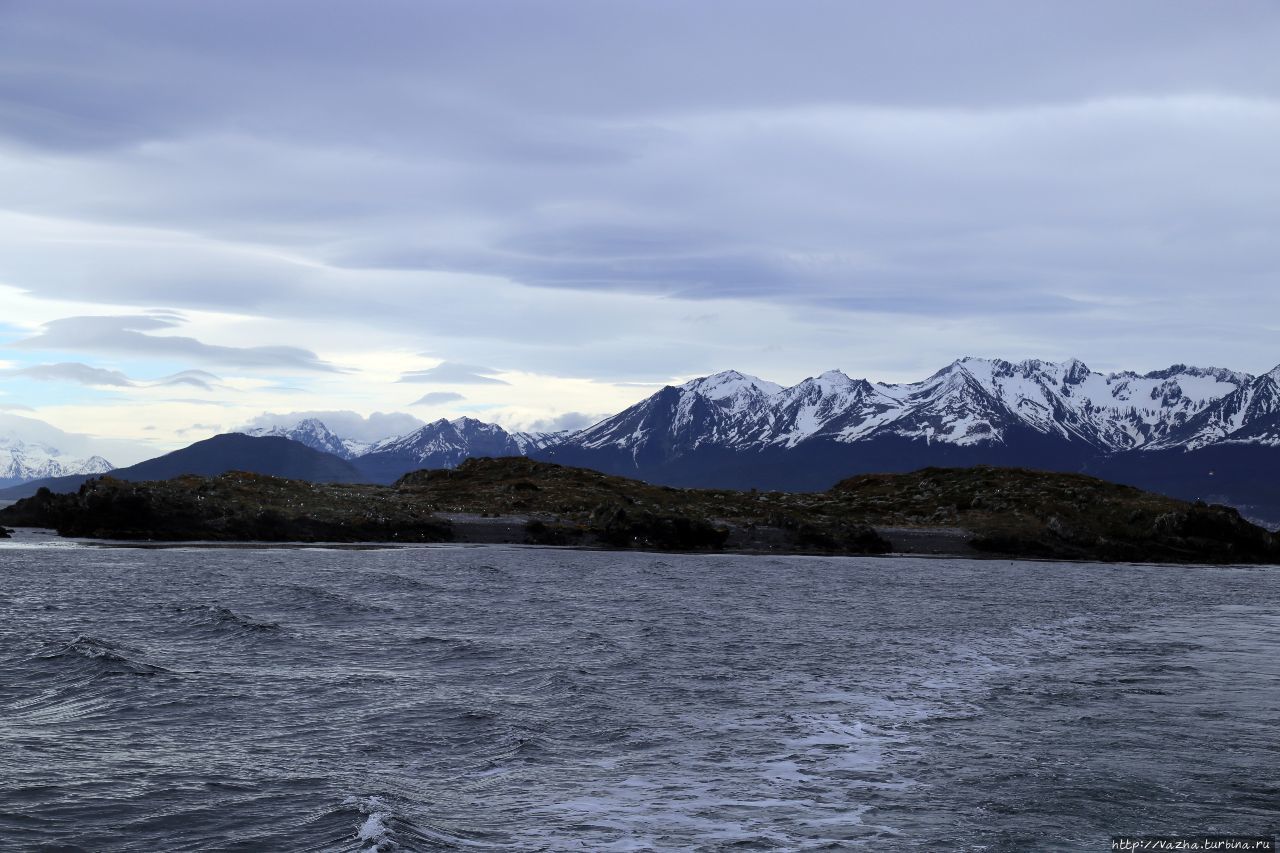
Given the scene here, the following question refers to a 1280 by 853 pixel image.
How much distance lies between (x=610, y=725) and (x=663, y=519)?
356ft

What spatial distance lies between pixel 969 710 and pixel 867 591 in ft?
151

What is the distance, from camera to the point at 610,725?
96.0 ft

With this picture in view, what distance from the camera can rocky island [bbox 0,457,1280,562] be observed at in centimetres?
12519

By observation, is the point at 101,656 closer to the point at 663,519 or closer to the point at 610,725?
the point at 610,725

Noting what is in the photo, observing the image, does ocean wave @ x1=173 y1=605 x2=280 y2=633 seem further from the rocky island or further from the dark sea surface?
the rocky island

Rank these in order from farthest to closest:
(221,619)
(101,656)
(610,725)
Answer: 1. (221,619)
2. (101,656)
3. (610,725)

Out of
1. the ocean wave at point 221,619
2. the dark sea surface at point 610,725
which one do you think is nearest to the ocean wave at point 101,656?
the dark sea surface at point 610,725

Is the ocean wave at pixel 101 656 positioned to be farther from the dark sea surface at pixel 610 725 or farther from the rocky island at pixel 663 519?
the rocky island at pixel 663 519

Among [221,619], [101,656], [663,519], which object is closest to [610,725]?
[101,656]

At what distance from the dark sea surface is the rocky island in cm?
6680

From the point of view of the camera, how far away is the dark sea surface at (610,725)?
2038 cm

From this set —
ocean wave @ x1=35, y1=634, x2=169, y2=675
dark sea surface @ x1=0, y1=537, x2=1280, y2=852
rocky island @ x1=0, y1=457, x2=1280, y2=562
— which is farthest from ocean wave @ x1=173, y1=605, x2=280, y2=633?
rocky island @ x1=0, y1=457, x2=1280, y2=562

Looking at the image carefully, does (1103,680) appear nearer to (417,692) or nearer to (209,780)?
(417,692)

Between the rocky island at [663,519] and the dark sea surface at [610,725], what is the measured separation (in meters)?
66.8
